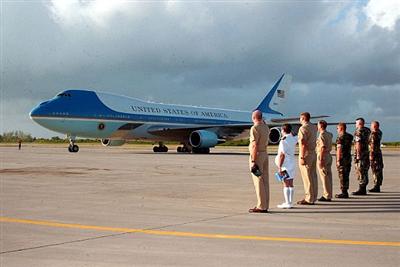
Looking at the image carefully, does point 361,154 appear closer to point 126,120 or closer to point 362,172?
point 362,172

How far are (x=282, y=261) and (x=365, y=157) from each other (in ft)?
22.6

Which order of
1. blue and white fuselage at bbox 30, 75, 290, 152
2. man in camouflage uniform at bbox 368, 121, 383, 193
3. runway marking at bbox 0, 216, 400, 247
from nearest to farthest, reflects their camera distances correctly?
runway marking at bbox 0, 216, 400, 247, man in camouflage uniform at bbox 368, 121, 383, 193, blue and white fuselage at bbox 30, 75, 290, 152

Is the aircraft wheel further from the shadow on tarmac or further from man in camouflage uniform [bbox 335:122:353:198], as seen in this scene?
the shadow on tarmac

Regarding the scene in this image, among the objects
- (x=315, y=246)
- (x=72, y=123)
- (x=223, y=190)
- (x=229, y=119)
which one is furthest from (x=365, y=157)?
(x=229, y=119)

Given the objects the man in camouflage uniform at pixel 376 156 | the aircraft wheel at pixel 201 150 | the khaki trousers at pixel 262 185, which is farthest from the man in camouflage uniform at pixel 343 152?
the aircraft wheel at pixel 201 150

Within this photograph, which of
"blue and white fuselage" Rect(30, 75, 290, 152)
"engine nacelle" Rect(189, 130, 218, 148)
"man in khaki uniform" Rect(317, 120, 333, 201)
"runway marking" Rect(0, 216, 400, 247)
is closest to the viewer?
"runway marking" Rect(0, 216, 400, 247)

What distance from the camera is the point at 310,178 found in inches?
392

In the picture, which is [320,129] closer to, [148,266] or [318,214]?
[318,214]

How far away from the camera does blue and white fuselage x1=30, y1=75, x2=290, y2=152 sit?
107 ft

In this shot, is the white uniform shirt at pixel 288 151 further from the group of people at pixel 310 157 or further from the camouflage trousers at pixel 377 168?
the camouflage trousers at pixel 377 168

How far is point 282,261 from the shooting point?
5.24m

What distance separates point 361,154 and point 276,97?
3961 centimetres

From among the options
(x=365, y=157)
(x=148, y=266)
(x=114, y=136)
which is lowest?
(x=148, y=266)

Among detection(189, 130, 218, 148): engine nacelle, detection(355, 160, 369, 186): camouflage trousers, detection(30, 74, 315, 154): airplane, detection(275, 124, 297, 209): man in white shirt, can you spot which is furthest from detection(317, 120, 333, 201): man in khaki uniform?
detection(189, 130, 218, 148): engine nacelle
